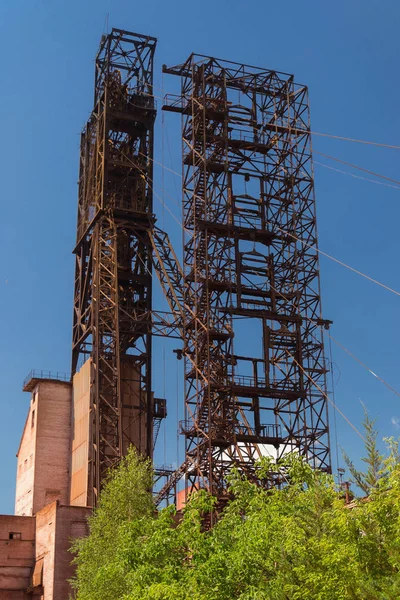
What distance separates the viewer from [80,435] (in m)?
53.1

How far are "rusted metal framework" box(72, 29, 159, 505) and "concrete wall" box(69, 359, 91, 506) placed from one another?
1232 millimetres

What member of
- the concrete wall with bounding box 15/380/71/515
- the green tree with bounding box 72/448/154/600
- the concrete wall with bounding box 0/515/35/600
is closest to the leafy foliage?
the green tree with bounding box 72/448/154/600

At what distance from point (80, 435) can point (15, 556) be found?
8.14m

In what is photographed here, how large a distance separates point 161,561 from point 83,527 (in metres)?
19.7

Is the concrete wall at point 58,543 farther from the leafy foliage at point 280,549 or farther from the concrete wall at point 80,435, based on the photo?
the leafy foliage at point 280,549

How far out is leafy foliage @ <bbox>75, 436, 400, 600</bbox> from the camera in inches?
824

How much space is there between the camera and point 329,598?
20.9 meters

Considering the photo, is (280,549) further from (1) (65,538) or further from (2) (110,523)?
(1) (65,538)

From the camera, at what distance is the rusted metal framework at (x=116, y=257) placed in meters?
51.6

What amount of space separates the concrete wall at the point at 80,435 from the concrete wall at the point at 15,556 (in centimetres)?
364

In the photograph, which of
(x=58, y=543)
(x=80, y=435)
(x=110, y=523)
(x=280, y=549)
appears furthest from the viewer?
(x=80, y=435)

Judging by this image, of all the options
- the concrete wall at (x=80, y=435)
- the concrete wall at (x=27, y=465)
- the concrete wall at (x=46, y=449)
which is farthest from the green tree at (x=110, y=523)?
the concrete wall at (x=27, y=465)

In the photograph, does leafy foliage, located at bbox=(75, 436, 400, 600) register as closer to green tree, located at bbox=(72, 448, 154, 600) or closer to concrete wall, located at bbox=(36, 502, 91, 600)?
green tree, located at bbox=(72, 448, 154, 600)

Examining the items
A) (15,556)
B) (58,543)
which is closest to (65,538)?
(58,543)
